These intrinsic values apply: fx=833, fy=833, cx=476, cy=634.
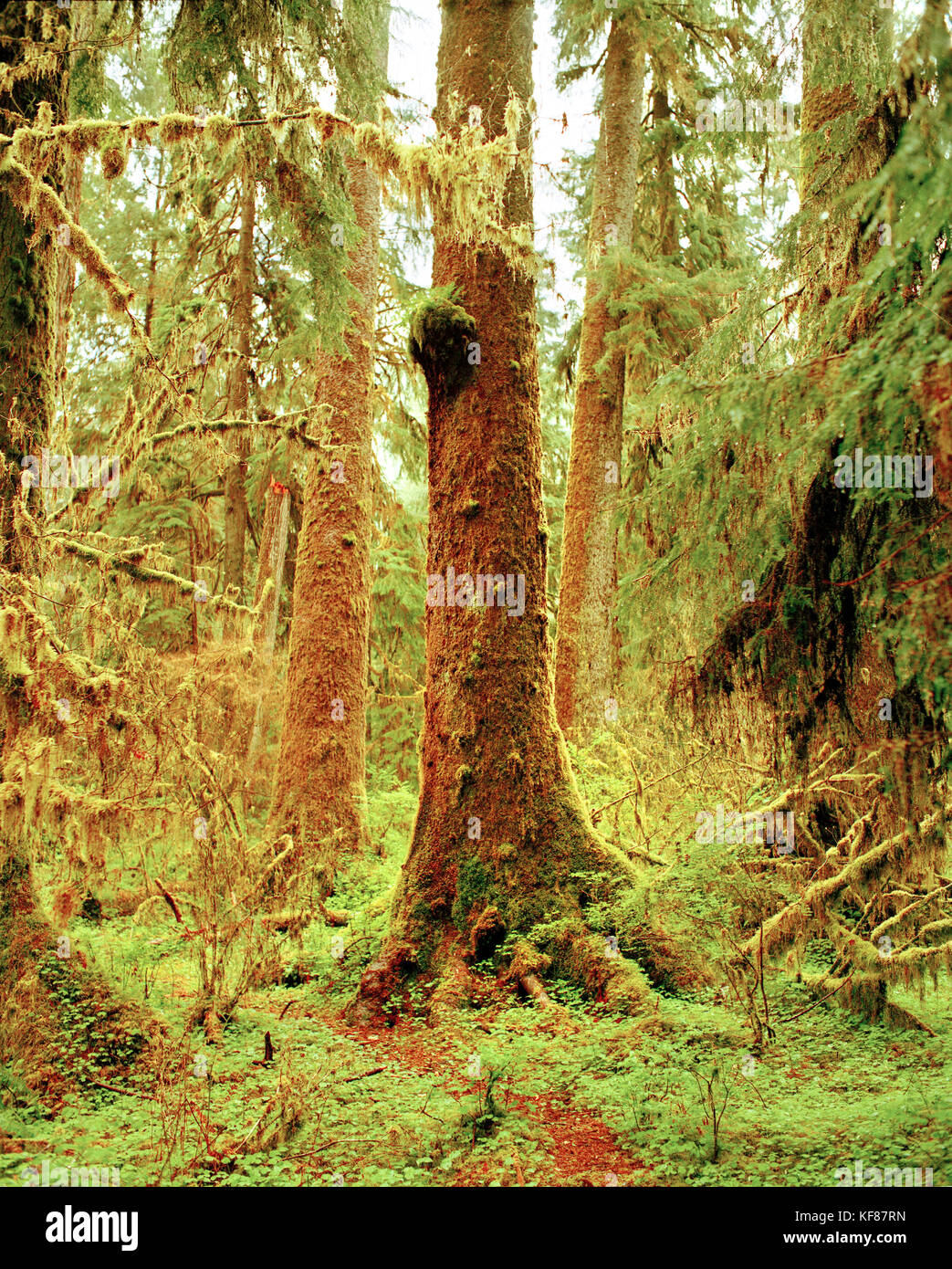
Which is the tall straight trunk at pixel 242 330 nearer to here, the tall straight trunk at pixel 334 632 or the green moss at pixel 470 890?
the tall straight trunk at pixel 334 632

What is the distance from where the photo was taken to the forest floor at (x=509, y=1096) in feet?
11.6

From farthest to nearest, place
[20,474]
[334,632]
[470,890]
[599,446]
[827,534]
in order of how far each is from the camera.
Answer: [599,446] < [334,632] < [470,890] < [20,474] < [827,534]

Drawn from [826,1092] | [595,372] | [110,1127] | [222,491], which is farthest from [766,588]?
[222,491]

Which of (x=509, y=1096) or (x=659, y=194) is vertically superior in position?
(x=659, y=194)

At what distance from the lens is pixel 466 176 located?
5438 mm

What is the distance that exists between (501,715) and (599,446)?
5.59 meters

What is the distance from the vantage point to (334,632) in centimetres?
937

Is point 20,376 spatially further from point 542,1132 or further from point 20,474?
point 542,1132

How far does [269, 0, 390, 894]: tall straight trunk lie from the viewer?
899 cm

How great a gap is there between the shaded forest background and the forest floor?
0.03 meters

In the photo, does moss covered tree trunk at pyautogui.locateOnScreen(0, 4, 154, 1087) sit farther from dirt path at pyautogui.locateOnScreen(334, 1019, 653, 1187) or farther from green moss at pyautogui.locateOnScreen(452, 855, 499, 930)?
green moss at pyautogui.locateOnScreen(452, 855, 499, 930)

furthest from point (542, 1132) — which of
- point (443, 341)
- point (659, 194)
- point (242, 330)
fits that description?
point (659, 194)

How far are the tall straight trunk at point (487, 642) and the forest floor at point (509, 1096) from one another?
0.45m

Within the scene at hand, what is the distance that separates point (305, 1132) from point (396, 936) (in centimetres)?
185
